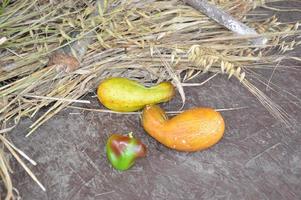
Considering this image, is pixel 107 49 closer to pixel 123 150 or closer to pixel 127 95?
pixel 127 95

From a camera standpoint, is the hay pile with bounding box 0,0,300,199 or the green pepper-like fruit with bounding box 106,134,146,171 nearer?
the green pepper-like fruit with bounding box 106,134,146,171

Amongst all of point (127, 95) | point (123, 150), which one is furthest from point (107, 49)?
point (123, 150)

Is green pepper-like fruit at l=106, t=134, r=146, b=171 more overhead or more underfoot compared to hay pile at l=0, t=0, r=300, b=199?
more underfoot

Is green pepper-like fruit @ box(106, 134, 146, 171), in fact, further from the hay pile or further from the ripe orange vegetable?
the hay pile

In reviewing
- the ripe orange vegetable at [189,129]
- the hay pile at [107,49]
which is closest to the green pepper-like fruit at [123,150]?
the ripe orange vegetable at [189,129]

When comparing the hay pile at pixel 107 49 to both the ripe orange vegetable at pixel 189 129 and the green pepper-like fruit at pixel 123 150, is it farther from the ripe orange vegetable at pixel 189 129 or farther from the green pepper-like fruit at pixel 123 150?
the green pepper-like fruit at pixel 123 150

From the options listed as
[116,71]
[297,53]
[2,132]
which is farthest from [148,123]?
[297,53]

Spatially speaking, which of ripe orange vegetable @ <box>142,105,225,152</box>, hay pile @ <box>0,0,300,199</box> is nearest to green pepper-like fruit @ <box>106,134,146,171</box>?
ripe orange vegetable @ <box>142,105,225,152</box>
